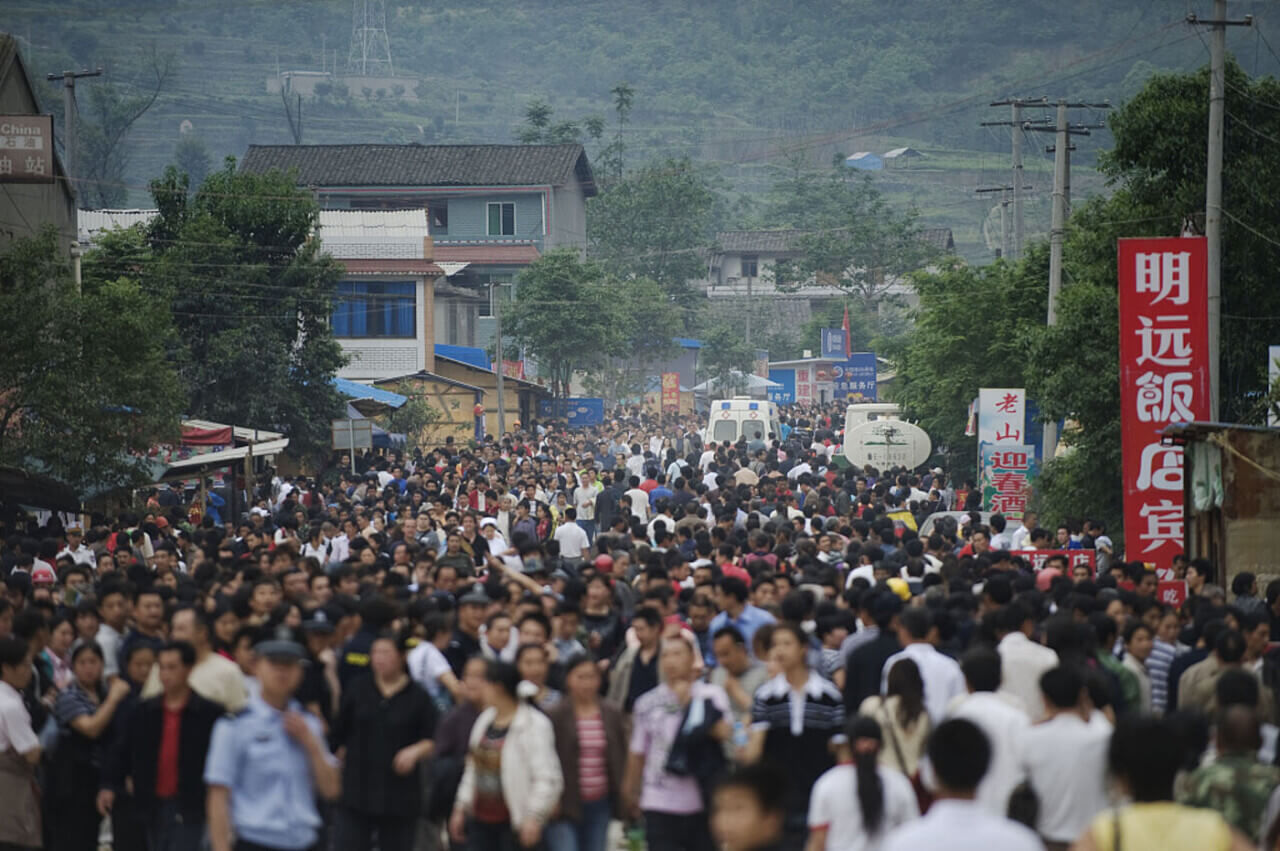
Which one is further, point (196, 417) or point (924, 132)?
point (924, 132)

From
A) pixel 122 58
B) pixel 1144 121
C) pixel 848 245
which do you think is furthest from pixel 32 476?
pixel 122 58

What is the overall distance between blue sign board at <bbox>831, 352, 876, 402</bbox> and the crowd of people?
4115 cm

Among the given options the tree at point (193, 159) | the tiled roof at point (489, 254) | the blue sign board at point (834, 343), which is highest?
the tree at point (193, 159)

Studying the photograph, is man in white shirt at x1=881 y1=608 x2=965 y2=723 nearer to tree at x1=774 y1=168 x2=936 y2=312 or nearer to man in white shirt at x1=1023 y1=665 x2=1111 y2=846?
man in white shirt at x1=1023 y1=665 x2=1111 y2=846

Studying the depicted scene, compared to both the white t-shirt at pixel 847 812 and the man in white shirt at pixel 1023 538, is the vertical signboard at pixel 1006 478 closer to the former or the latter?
the man in white shirt at pixel 1023 538

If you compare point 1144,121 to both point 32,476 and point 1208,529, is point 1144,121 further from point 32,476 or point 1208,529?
point 32,476

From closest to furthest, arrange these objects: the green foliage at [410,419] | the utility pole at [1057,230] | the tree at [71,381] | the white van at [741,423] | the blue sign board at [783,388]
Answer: the tree at [71,381] < the utility pole at [1057,230] < the green foliage at [410,419] < the white van at [741,423] < the blue sign board at [783,388]

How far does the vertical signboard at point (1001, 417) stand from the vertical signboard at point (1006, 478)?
0.66m

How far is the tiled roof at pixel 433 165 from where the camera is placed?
61344mm

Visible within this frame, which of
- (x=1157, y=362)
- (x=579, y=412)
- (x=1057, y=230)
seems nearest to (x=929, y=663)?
(x=1157, y=362)

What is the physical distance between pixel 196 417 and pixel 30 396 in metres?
12.8

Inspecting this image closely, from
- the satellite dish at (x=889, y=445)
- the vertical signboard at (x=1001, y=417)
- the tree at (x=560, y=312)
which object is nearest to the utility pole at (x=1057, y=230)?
the vertical signboard at (x=1001, y=417)

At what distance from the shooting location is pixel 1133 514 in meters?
15.5

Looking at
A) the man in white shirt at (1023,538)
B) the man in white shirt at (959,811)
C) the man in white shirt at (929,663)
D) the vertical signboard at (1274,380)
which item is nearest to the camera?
the man in white shirt at (959,811)
